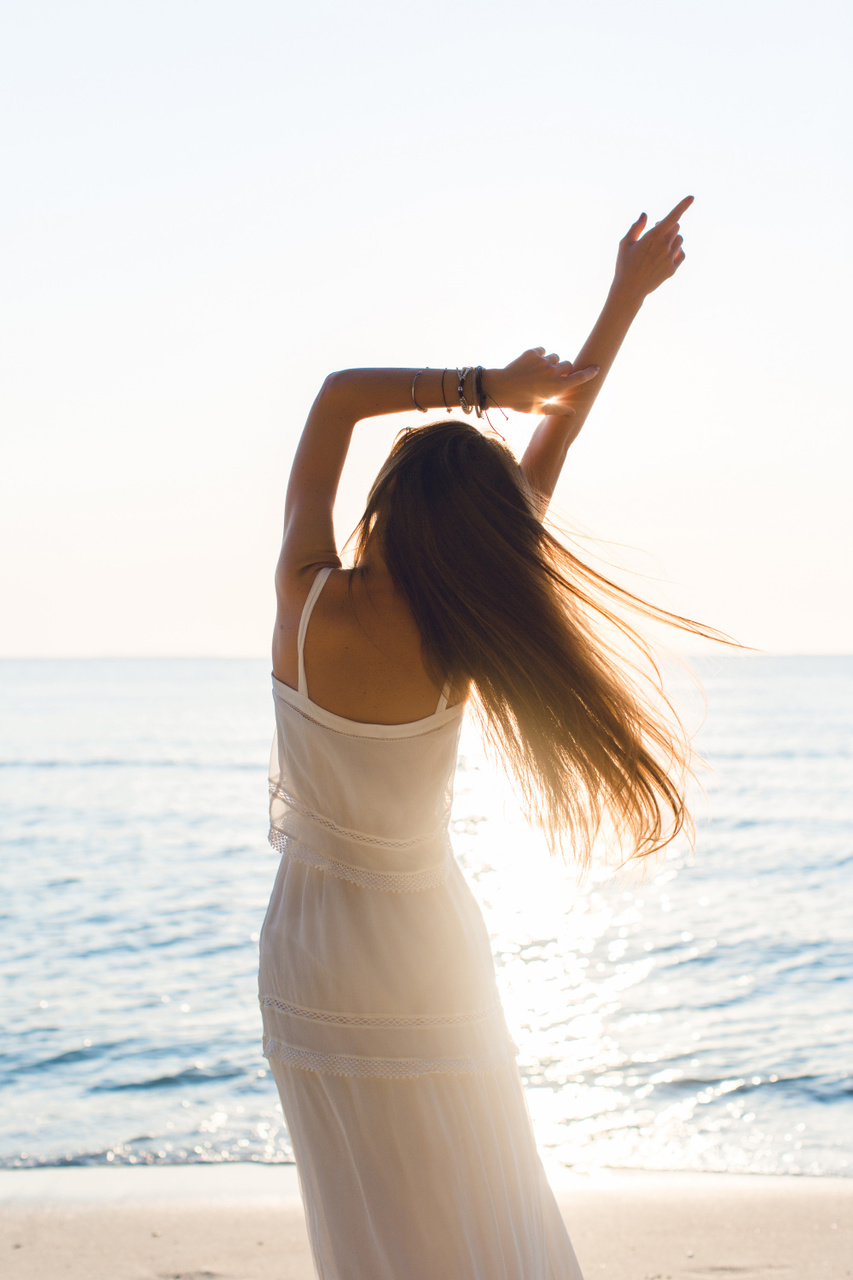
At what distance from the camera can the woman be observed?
1.50 meters

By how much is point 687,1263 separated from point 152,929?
697 cm

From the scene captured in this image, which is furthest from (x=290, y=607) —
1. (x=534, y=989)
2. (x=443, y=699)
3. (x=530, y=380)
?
(x=534, y=989)

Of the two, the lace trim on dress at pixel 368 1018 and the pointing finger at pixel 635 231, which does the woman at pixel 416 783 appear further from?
the pointing finger at pixel 635 231

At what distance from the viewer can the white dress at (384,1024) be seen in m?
1.56

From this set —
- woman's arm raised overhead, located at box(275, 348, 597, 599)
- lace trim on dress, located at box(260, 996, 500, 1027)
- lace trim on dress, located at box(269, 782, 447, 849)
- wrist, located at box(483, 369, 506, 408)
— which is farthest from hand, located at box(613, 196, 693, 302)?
lace trim on dress, located at box(260, 996, 500, 1027)

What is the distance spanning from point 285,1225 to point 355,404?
2885mm

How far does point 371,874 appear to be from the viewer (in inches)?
63.1

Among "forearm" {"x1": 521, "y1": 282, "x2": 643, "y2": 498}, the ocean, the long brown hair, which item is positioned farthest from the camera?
the ocean

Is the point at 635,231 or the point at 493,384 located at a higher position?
the point at 635,231

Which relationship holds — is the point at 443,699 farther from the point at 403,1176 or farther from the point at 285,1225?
the point at 285,1225

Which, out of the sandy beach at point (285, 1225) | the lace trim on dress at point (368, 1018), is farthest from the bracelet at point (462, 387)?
the sandy beach at point (285, 1225)

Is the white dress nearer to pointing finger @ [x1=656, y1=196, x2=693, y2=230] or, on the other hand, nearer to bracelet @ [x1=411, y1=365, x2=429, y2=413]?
bracelet @ [x1=411, y1=365, x2=429, y2=413]

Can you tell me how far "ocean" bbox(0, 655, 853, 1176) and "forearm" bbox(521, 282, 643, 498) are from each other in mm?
475

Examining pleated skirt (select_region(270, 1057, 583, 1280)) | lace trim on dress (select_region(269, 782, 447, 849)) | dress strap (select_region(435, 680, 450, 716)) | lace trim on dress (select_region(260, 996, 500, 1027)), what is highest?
dress strap (select_region(435, 680, 450, 716))
